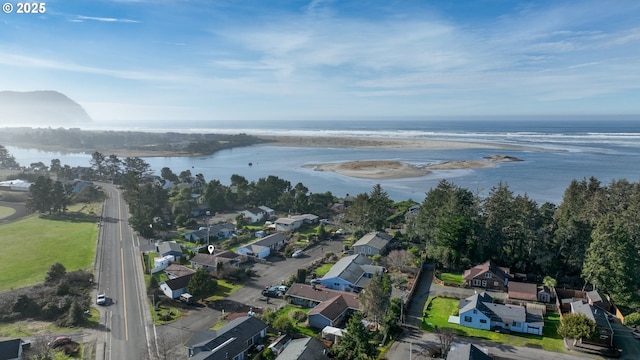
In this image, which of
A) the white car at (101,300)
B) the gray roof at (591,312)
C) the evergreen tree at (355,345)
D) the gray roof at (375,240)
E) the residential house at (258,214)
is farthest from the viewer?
the residential house at (258,214)

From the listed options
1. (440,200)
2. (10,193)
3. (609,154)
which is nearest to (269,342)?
(440,200)

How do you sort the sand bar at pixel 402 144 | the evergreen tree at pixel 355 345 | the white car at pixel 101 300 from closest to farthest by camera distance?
1. the evergreen tree at pixel 355 345
2. the white car at pixel 101 300
3. the sand bar at pixel 402 144

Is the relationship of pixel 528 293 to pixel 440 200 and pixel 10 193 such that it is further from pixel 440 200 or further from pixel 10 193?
pixel 10 193

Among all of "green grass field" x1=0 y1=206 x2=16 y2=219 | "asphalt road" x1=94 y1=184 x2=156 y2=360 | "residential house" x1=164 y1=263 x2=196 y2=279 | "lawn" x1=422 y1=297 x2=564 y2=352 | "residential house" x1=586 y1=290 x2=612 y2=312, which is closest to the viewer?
"asphalt road" x1=94 y1=184 x2=156 y2=360

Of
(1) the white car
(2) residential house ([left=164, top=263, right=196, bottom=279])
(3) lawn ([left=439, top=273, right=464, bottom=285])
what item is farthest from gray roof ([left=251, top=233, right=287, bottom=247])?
(3) lawn ([left=439, top=273, right=464, bottom=285])

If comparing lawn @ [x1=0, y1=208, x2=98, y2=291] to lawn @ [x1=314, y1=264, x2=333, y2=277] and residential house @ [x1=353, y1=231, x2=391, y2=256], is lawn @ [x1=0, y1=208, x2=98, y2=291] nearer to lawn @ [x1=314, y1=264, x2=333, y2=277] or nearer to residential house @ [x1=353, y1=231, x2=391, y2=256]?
lawn @ [x1=314, y1=264, x2=333, y2=277]

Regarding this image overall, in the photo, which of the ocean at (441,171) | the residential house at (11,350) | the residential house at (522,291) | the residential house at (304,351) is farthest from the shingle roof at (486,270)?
the residential house at (11,350)

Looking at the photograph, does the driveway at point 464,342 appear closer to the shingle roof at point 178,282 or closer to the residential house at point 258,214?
the shingle roof at point 178,282
